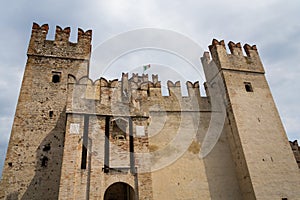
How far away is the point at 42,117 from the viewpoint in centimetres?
1171

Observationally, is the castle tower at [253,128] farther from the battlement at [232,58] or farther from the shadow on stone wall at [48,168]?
the shadow on stone wall at [48,168]

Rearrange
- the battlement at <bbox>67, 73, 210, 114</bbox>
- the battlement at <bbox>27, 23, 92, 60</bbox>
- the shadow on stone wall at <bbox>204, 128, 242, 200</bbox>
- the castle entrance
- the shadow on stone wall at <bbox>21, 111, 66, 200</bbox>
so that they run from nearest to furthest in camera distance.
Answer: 1. the shadow on stone wall at <bbox>21, 111, 66, 200</bbox>
2. the battlement at <bbox>67, 73, 210, 114</bbox>
3. the castle entrance
4. the shadow on stone wall at <bbox>204, 128, 242, 200</bbox>
5. the battlement at <bbox>27, 23, 92, 60</bbox>

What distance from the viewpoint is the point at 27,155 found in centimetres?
1067

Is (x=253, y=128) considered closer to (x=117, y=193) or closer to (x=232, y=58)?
(x=232, y=58)

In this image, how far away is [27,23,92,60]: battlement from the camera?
44.7 ft

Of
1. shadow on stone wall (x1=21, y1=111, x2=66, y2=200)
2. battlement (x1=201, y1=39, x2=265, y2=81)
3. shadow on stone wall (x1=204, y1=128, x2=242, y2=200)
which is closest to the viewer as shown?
shadow on stone wall (x1=21, y1=111, x2=66, y2=200)

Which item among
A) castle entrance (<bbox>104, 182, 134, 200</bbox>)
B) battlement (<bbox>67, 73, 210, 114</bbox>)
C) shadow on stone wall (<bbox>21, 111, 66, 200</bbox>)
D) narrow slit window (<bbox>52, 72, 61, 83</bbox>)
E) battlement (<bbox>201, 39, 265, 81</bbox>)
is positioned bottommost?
castle entrance (<bbox>104, 182, 134, 200</bbox>)

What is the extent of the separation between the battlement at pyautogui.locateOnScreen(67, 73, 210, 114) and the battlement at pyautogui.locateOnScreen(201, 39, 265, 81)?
1906 millimetres

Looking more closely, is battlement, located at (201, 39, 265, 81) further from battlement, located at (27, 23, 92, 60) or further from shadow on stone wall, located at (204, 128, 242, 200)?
battlement, located at (27, 23, 92, 60)

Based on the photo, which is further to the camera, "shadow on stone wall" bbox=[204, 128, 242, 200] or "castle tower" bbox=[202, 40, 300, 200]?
"shadow on stone wall" bbox=[204, 128, 242, 200]

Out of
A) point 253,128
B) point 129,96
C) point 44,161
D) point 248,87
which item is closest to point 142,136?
point 129,96

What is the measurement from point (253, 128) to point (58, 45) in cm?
1241

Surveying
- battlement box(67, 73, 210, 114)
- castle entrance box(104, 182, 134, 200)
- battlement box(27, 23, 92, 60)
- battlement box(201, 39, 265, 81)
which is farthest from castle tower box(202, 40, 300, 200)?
battlement box(27, 23, 92, 60)

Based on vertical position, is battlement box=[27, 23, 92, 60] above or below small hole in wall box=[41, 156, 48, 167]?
above
